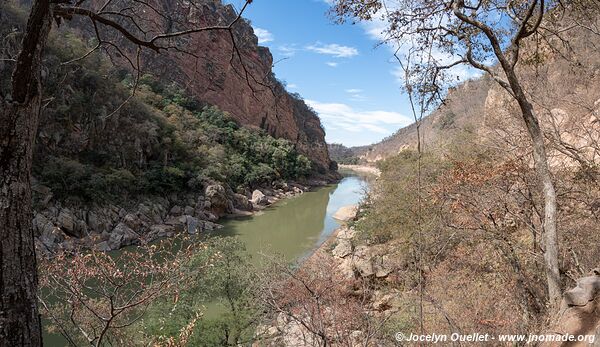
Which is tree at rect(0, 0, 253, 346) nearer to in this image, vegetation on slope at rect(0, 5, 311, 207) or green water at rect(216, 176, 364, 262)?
green water at rect(216, 176, 364, 262)

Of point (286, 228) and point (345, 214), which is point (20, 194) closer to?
point (286, 228)

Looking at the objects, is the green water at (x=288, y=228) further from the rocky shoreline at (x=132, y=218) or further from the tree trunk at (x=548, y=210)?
the tree trunk at (x=548, y=210)

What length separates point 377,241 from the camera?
1332 cm

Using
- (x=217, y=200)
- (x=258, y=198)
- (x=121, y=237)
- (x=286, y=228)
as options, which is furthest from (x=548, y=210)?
(x=258, y=198)

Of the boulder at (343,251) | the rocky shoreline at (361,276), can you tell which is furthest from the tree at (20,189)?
the boulder at (343,251)

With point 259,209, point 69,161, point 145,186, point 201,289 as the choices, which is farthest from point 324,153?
A: point 201,289

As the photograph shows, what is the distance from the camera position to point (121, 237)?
49.5ft

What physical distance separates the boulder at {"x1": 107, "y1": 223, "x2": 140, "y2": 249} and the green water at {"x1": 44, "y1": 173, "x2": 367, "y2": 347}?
23.1 inches

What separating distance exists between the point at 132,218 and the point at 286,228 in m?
8.18

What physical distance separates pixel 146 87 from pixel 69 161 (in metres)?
13.7

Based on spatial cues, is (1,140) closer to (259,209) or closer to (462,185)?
(462,185)

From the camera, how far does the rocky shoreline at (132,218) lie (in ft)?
43.9

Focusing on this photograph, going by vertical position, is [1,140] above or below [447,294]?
above

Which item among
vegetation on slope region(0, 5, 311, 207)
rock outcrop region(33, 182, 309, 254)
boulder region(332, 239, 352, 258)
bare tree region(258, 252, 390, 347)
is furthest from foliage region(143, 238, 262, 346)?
vegetation on slope region(0, 5, 311, 207)
